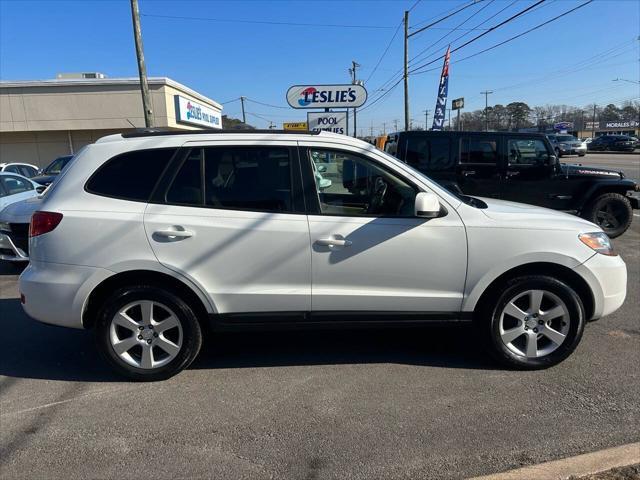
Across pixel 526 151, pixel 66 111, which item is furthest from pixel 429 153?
pixel 66 111

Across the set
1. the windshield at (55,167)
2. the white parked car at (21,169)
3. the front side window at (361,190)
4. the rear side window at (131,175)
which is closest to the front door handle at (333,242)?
the front side window at (361,190)

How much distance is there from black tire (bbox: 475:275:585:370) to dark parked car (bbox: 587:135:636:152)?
154 feet

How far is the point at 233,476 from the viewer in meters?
2.60

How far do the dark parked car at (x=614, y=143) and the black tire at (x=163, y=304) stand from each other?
48.6 meters

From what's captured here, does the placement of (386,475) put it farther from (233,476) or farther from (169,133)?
(169,133)

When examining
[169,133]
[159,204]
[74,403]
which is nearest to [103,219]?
[159,204]

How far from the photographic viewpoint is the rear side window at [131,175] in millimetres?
3518

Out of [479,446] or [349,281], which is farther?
[349,281]

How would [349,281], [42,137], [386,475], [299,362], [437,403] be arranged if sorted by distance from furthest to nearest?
[42,137] → [299,362] → [349,281] → [437,403] → [386,475]

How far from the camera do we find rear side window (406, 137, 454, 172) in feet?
28.1

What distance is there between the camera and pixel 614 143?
43.4 meters

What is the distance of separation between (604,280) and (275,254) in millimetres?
2501

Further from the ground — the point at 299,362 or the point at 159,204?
the point at 159,204

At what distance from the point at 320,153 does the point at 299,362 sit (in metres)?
1.71
